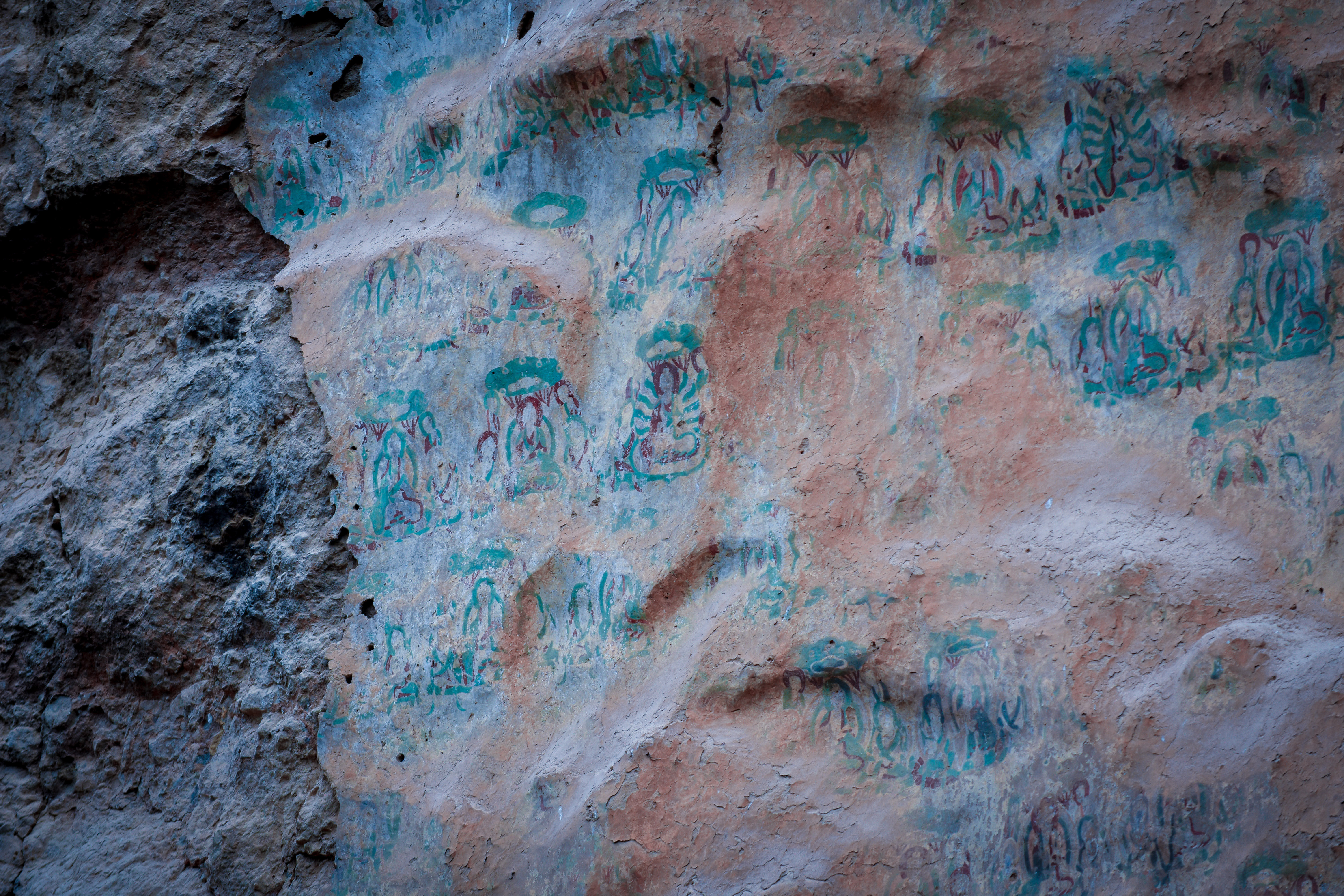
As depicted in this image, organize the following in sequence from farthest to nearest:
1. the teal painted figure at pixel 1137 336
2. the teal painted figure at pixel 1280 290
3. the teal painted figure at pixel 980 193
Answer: the teal painted figure at pixel 980 193
the teal painted figure at pixel 1137 336
the teal painted figure at pixel 1280 290

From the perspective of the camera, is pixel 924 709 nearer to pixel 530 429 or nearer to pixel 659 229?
pixel 530 429

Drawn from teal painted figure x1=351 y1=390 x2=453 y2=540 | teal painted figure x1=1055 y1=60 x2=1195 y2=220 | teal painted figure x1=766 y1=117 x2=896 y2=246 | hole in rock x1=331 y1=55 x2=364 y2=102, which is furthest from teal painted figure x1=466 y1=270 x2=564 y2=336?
teal painted figure x1=1055 y1=60 x2=1195 y2=220

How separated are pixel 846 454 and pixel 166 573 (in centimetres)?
238

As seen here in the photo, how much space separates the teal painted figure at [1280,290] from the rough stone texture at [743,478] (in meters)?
0.01

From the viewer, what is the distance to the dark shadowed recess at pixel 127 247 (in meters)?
3.85

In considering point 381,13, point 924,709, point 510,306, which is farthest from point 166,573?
point 924,709

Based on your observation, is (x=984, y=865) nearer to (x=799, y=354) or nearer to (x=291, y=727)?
(x=799, y=354)

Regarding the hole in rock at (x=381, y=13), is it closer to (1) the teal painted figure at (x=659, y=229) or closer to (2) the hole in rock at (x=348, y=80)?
(2) the hole in rock at (x=348, y=80)

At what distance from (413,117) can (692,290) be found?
130 cm

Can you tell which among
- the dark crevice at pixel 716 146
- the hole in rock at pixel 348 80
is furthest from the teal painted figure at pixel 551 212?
the hole in rock at pixel 348 80

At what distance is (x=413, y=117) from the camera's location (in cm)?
373

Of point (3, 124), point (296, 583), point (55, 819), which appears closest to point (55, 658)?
point (55, 819)

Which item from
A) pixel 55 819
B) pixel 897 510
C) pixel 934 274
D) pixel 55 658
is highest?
pixel 934 274

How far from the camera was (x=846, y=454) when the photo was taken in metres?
3.17
